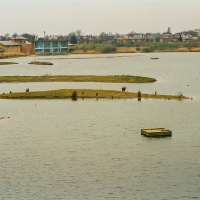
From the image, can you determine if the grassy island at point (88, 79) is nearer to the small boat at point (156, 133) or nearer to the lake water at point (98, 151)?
the lake water at point (98, 151)

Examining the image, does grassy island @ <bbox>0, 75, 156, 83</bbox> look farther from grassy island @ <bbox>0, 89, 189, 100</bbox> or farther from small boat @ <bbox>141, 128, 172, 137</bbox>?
small boat @ <bbox>141, 128, 172, 137</bbox>

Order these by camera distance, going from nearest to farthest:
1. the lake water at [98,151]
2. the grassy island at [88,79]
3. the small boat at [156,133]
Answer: the lake water at [98,151], the small boat at [156,133], the grassy island at [88,79]

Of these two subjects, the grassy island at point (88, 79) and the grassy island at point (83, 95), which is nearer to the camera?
the grassy island at point (83, 95)

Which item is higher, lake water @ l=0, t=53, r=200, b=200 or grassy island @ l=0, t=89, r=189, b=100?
grassy island @ l=0, t=89, r=189, b=100

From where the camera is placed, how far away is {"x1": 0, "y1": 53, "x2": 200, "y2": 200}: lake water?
4112 cm

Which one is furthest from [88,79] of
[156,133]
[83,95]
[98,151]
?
[98,151]

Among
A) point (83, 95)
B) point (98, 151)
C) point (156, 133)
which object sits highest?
point (83, 95)

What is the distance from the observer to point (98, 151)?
52.9 meters

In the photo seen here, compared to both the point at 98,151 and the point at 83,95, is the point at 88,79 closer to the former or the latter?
the point at 83,95

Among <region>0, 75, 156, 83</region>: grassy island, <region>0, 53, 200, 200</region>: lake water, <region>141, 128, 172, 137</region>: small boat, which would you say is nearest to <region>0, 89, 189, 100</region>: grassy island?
<region>0, 53, 200, 200</region>: lake water

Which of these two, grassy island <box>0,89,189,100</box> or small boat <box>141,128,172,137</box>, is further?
grassy island <box>0,89,189,100</box>

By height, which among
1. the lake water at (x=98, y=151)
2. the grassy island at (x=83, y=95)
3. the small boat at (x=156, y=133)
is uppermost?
the grassy island at (x=83, y=95)

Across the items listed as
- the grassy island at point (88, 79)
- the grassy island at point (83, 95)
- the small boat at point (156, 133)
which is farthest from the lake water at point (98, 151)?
the grassy island at point (88, 79)

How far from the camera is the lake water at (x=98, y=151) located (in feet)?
135
